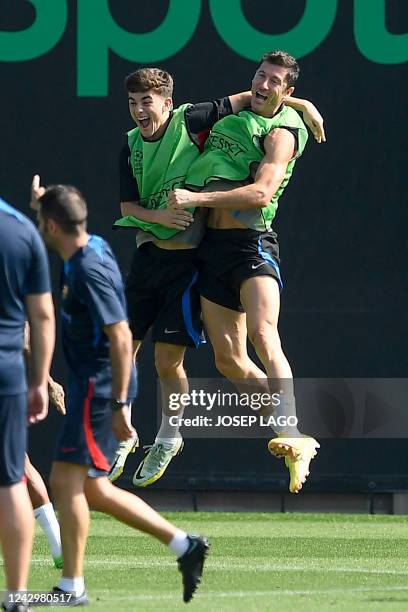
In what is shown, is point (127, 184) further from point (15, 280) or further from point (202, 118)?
point (15, 280)

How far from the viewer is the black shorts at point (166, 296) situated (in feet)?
28.4

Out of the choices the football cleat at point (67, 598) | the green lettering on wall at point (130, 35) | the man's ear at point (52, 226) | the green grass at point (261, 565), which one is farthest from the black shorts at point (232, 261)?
the green lettering on wall at point (130, 35)

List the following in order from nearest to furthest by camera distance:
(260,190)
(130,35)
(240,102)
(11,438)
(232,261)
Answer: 1. (11,438)
2. (260,190)
3. (232,261)
4. (240,102)
5. (130,35)

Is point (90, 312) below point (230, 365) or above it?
above

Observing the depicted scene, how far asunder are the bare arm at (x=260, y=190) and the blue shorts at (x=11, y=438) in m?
2.79

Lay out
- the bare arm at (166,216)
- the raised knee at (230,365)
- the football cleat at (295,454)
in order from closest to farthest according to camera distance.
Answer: the football cleat at (295,454) < the bare arm at (166,216) < the raised knee at (230,365)

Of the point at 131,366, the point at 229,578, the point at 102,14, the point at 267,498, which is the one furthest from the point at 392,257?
the point at 131,366

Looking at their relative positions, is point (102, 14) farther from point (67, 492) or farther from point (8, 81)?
point (67, 492)

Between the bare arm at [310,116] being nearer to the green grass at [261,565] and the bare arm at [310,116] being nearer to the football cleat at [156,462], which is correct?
the football cleat at [156,462]

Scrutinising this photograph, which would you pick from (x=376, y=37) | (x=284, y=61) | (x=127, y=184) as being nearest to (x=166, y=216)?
(x=127, y=184)

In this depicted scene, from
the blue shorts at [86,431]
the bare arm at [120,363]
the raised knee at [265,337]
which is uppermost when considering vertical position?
the bare arm at [120,363]

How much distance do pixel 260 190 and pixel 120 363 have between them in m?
2.52

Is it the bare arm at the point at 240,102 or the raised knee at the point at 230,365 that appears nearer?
the raised knee at the point at 230,365

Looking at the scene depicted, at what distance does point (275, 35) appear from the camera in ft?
37.8
